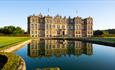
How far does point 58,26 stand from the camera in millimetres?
103312

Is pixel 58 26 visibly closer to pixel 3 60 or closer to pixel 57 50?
pixel 57 50

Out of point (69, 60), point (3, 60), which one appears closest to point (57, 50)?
point (69, 60)

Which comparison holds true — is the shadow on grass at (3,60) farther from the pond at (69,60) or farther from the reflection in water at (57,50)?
the reflection in water at (57,50)

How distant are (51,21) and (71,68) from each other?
278 feet

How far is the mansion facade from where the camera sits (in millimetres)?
98812

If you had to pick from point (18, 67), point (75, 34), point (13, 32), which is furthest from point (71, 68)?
point (75, 34)

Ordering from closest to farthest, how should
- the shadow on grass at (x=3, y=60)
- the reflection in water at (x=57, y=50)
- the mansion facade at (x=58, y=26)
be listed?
the shadow on grass at (x=3, y=60) < the reflection in water at (x=57, y=50) < the mansion facade at (x=58, y=26)

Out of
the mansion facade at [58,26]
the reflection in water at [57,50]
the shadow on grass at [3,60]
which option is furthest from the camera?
the mansion facade at [58,26]

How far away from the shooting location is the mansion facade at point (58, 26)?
324 ft

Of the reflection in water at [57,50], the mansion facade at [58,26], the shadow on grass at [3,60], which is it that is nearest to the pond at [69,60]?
the reflection in water at [57,50]

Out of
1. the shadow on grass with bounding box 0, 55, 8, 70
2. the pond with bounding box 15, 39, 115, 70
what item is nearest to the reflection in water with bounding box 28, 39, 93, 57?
the pond with bounding box 15, 39, 115, 70

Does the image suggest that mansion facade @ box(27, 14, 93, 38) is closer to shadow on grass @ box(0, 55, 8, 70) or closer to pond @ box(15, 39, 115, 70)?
pond @ box(15, 39, 115, 70)

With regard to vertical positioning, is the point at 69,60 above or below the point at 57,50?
below

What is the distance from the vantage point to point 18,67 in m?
10.8
